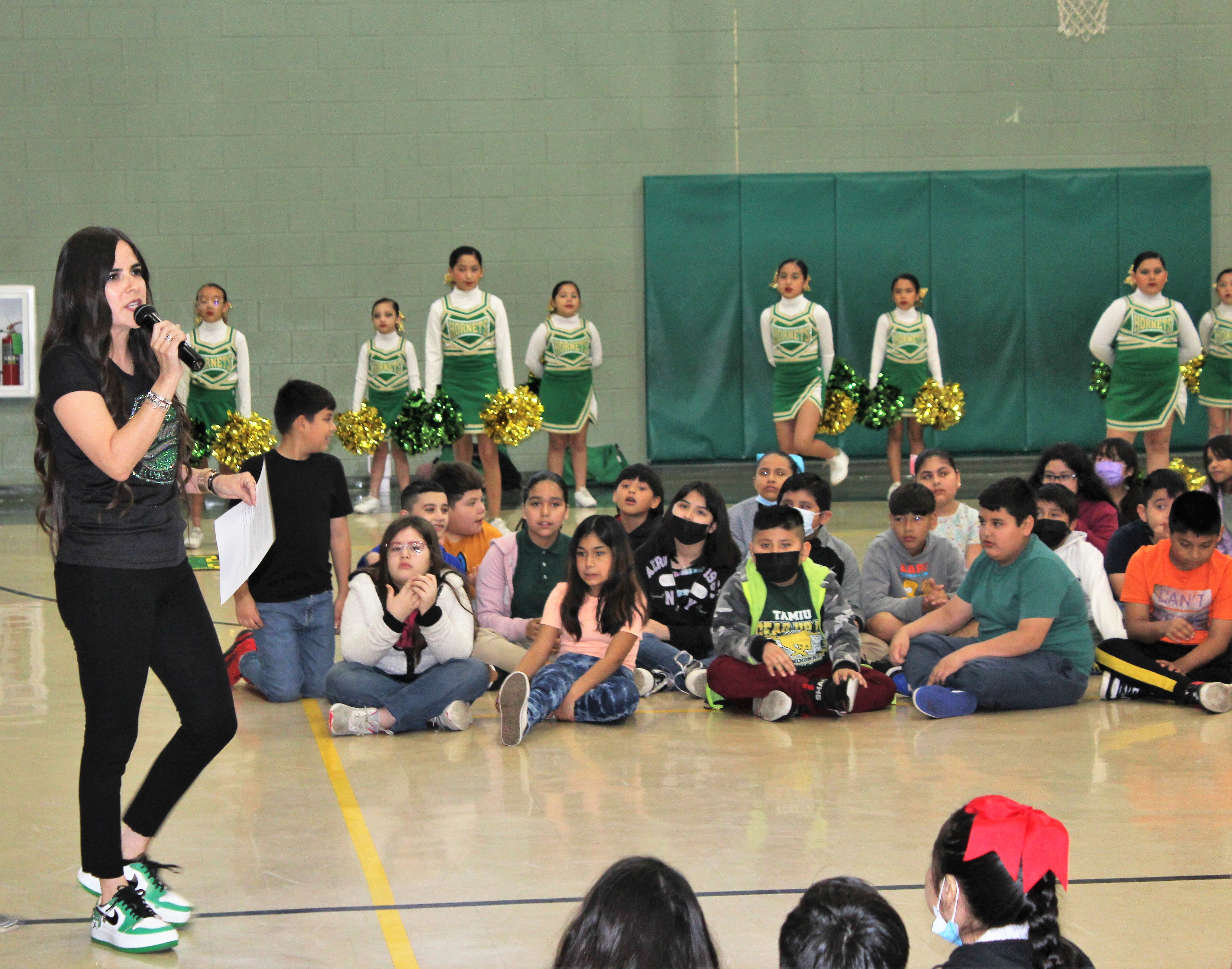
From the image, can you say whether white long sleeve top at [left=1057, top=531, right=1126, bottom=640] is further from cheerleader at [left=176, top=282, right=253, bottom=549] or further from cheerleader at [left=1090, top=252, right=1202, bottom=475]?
cheerleader at [left=176, top=282, right=253, bottom=549]

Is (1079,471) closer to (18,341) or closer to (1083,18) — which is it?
(1083,18)

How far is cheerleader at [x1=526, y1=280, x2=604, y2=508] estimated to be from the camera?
36.0ft

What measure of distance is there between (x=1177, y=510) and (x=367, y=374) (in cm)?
717

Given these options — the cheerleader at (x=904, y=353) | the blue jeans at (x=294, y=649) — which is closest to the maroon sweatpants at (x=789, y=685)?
the blue jeans at (x=294, y=649)

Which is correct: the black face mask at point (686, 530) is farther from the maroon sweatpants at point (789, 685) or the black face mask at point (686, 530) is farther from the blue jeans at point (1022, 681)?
the blue jeans at point (1022, 681)

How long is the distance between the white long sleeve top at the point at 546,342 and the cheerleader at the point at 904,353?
7.06 feet

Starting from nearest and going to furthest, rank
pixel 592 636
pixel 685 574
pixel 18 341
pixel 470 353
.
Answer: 1. pixel 592 636
2. pixel 685 574
3. pixel 470 353
4. pixel 18 341

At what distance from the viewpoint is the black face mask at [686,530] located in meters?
5.62

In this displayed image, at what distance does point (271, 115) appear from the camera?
12.4m

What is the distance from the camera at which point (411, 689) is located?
4875 millimetres

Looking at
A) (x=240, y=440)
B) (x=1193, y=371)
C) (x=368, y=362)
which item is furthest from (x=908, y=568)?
(x=368, y=362)

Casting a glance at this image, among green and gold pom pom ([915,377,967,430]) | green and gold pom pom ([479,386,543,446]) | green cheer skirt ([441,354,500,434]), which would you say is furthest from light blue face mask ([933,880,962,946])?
green and gold pom pom ([915,377,967,430])

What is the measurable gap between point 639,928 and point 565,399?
9535 mm

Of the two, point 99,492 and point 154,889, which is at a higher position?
point 99,492
